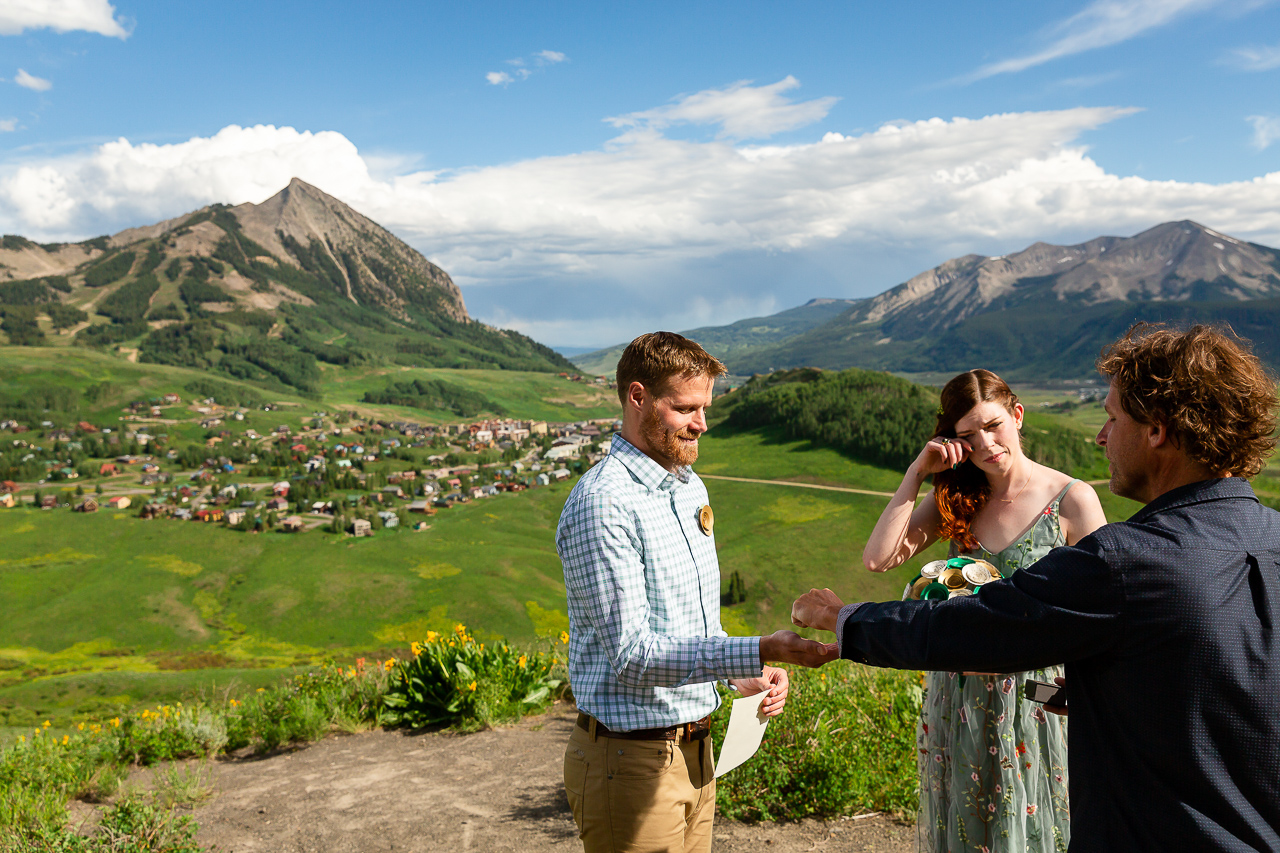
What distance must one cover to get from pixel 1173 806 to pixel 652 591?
162 centimetres

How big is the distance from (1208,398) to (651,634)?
1712 mm

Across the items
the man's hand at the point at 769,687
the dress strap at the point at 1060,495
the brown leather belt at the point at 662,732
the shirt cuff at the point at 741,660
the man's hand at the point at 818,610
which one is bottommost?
the brown leather belt at the point at 662,732

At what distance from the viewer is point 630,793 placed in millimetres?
2844

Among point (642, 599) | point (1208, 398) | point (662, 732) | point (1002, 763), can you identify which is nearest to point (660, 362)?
point (642, 599)

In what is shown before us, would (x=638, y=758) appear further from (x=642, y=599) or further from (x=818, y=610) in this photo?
(x=818, y=610)

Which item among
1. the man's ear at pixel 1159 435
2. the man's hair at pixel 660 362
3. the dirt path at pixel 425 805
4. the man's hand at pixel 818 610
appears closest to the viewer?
the man's ear at pixel 1159 435

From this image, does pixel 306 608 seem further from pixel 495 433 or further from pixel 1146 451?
pixel 495 433

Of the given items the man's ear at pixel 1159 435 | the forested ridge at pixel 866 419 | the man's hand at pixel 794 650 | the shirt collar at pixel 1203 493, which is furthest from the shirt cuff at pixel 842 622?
the forested ridge at pixel 866 419

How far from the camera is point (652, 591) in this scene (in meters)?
2.85

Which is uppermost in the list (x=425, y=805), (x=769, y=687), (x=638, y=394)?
(x=638, y=394)

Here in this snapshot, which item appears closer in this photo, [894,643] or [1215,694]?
[1215,694]

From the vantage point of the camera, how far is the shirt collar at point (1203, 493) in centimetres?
180

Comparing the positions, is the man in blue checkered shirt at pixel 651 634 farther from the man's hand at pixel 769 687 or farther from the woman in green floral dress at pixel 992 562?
the woman in green floral dress at pixel 992 562

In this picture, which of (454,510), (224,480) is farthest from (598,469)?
(224,480)
